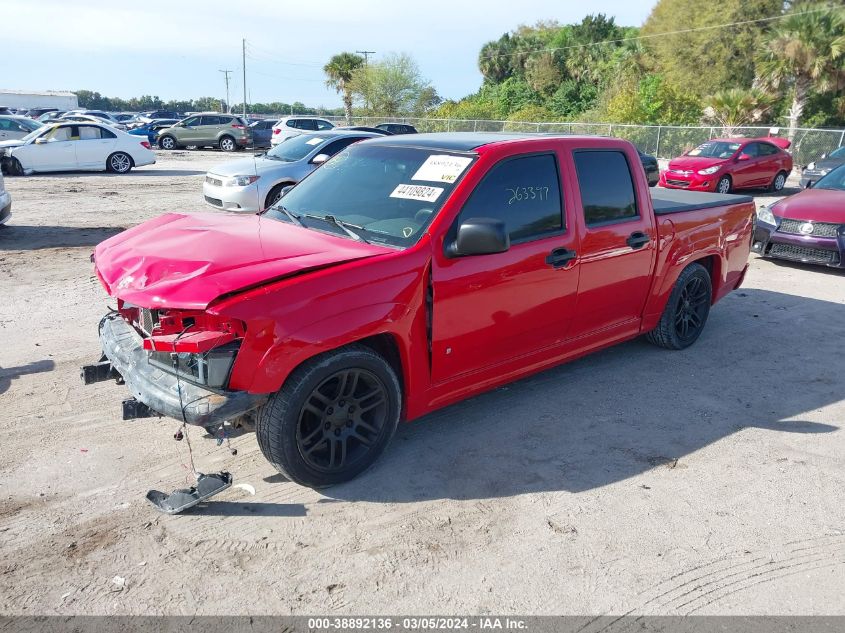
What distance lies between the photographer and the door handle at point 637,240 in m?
5.08

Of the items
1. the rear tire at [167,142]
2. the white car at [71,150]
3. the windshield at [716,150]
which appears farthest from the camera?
the rear tire at [167,142]

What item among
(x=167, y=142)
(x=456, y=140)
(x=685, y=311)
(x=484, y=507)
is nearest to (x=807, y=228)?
(x=685, y=311)

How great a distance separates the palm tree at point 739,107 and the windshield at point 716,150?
42.2 ft

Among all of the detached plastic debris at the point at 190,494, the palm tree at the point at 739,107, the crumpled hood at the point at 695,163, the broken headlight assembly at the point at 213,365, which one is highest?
the palm tree at the point at 739,107

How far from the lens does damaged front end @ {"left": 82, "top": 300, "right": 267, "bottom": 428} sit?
3211 millimetres

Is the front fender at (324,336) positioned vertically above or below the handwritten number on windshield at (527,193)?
below

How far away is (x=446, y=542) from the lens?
11.1 ft

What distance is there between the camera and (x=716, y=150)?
18578 millimetres

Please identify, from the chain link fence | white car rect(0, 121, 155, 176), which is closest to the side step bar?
white car rect(0, 121, 155, 176)

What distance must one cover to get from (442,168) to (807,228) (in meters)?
7.37

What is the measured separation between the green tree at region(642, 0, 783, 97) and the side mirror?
40854 millimetres

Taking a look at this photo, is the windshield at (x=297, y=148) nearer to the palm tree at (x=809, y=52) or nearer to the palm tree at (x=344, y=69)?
the palm tree at (x=809, y=52)

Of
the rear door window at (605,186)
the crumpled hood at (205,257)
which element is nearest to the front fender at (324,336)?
the crumpled hood at (205,257)

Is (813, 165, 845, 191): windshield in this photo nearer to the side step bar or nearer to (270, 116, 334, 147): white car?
the side step bar
